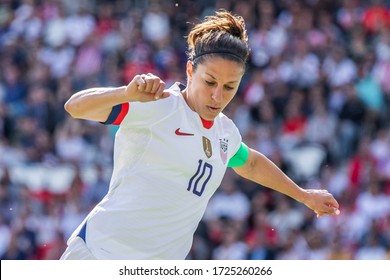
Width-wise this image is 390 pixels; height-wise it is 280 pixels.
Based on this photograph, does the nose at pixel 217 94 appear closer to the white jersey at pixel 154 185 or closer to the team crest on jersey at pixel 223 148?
the white jersey at pixel 154 185

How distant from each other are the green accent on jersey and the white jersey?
1.81 feet

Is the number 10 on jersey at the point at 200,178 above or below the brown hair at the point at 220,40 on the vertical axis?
below

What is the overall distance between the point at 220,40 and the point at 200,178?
2.36 feet

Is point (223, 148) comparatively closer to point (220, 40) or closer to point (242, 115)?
point (220, 40)

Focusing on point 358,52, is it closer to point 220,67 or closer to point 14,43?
point 14,43

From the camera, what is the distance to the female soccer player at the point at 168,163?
17.4 feet

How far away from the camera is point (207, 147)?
548cm

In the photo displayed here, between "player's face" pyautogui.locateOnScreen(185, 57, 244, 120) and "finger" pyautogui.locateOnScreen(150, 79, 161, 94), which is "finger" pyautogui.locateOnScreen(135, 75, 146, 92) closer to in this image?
"finger" pyautogui.locateOnScreen(150, 79, 161, 94)

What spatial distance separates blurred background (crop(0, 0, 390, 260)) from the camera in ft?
39.1

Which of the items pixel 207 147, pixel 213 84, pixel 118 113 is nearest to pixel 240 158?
pixel 207 147

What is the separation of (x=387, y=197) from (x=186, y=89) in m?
7.02

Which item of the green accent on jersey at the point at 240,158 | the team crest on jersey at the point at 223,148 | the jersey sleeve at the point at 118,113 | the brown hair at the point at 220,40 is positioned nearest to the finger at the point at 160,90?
the jersey sleeve at the point at 118,113

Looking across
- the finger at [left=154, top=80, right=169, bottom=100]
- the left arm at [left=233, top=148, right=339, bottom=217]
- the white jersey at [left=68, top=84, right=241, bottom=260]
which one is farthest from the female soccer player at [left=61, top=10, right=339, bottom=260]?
the left arm at [left=233, top=148, right=339, bottom=217]
